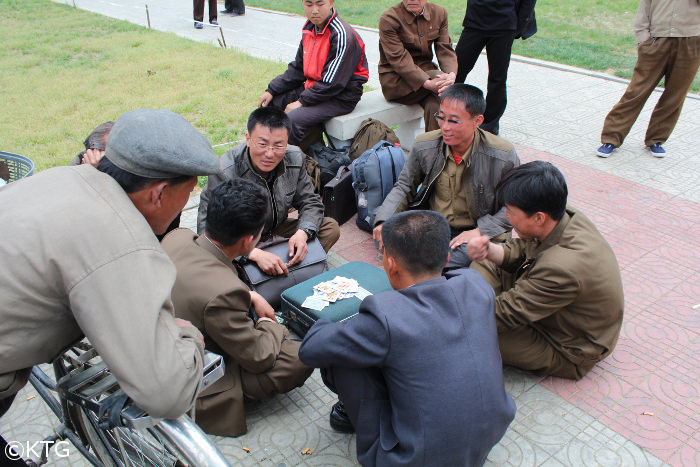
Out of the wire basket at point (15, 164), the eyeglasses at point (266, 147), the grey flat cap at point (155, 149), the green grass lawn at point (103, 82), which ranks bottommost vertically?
the green grass lawn at point (103, 82)

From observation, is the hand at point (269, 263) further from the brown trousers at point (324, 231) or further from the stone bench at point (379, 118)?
the stone bench at point (379, 118)

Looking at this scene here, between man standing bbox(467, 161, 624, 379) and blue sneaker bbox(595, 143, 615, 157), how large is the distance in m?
3.15

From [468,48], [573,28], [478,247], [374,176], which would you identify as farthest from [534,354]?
[573,28]

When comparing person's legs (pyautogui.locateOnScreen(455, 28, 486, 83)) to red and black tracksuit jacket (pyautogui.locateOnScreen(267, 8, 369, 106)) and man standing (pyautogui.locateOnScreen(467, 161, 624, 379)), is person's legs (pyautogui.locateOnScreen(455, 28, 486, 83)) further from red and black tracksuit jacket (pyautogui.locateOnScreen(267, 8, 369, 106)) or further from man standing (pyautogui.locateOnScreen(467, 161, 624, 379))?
man standing (pyautogui.locateOnScreen(467, 161, 624, 379))

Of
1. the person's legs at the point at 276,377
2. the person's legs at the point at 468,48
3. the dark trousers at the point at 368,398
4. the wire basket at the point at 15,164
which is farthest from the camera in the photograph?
the person's legs at the point at 468,48

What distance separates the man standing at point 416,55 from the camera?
5.33m

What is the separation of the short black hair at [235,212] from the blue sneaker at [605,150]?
4283 millimetres

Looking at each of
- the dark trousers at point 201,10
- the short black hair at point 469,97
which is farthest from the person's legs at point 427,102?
the dark trousers at point 201,10

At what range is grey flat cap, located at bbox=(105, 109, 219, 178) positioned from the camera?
1.58m

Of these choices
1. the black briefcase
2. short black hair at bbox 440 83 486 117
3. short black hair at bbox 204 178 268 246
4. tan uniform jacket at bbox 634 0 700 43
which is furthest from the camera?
tan uniform jacket at bbox 634 0 700 43

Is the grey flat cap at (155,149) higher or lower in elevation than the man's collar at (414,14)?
higher

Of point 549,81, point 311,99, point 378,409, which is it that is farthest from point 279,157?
point 549,81

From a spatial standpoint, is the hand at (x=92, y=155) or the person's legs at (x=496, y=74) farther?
the person's legs at (x=496, y=74)

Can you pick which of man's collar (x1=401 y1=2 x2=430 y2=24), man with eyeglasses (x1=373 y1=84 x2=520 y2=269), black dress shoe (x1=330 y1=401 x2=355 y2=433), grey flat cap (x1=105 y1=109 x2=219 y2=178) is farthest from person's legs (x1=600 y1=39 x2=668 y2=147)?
grey flat cap (x1=105 y1=109 x2=219 y2=178)
